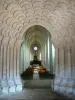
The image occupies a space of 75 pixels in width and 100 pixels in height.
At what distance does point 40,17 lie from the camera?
5938 mm

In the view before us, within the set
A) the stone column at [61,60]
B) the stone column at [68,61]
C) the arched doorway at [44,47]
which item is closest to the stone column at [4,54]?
the arched doorway at [44,47]

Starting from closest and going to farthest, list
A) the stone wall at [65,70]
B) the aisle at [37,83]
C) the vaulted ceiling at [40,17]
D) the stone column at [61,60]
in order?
the vaulted ceiling at [40,17] → the stone wall at [65,70] → the stone column at [61,60] → the aisle at [37,83]

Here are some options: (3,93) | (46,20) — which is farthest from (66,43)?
(3,93)

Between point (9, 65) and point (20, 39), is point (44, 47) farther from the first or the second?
point (9, 65)

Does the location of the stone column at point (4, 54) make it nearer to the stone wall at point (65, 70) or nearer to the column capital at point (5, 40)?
the column capital at point (5, 40)

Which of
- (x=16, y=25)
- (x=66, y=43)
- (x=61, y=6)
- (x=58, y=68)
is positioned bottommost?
(x=58, y=68)

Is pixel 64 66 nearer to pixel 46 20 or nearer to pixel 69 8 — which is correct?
pixel 46 20

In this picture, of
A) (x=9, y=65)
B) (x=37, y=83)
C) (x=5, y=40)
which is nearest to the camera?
(x=5, y=40)

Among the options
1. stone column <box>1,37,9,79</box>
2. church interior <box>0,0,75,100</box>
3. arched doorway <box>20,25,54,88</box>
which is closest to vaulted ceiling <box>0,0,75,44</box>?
church interior <box>0,0,75,100</box>

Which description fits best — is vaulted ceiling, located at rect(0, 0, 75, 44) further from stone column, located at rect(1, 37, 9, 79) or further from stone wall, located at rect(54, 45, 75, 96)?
stone wall, located at rect(54, 45, 75, 96)

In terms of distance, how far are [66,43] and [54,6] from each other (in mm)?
1565

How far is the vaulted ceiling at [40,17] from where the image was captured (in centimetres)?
493

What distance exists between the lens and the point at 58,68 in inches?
243

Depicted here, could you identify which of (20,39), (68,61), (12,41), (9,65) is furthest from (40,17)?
(9,65)
